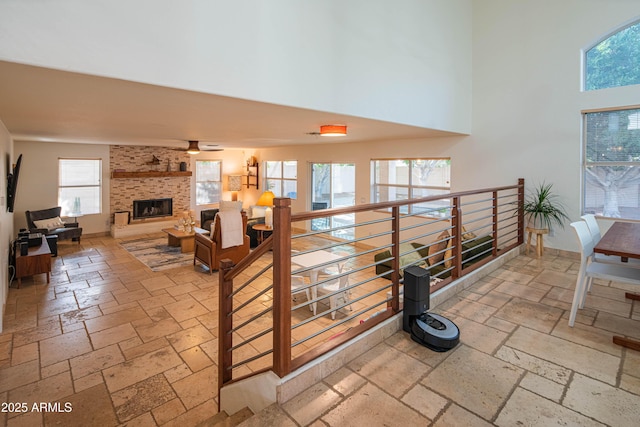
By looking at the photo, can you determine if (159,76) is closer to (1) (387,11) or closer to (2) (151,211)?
(1) (387,11)

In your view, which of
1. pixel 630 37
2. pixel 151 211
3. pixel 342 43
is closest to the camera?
pixel 342 43

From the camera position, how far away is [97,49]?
6.03 feet

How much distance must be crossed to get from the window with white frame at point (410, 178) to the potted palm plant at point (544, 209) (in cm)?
136

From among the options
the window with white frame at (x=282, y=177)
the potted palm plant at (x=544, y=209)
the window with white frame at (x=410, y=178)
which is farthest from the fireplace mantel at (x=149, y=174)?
the potted palm plant at (x=544, y=209)

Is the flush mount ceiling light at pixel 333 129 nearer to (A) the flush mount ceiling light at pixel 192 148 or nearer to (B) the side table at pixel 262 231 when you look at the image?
(B) the side table at pixel 262 231

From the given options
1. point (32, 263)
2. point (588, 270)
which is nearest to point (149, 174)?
point (32, 263)

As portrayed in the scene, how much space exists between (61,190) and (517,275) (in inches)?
391

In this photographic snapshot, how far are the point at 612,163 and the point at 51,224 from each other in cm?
1065

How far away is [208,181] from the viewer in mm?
10602

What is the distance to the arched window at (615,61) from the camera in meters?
4.16

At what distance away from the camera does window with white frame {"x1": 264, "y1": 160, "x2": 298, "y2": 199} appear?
944cm

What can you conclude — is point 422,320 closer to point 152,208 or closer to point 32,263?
point 32,263

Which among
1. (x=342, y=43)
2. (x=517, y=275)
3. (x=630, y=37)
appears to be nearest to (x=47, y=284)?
(x=342, y=43)

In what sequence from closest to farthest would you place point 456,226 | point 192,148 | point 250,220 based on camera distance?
point 456,226 < point 192,148 < point 250,220
